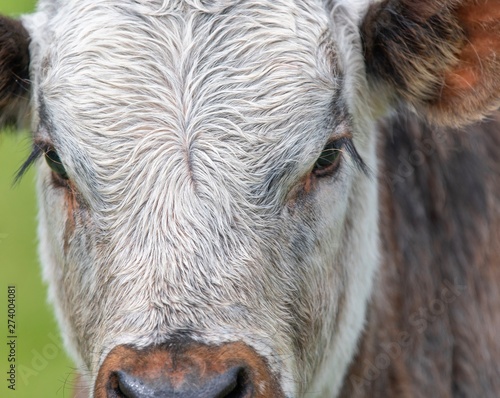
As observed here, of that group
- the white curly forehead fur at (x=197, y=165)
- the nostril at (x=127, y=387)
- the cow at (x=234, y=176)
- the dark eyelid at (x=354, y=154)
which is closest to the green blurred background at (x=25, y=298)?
the cow at (x=234, y=176)

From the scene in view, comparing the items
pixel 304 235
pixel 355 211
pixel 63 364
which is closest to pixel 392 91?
pixel 355 211

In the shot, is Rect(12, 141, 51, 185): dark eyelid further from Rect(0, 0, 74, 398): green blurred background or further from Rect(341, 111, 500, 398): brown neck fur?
Rect(0, 0, 74, 398): green blurred background

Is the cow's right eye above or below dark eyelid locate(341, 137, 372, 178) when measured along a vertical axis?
below

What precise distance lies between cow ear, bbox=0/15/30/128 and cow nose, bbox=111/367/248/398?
1.90 m

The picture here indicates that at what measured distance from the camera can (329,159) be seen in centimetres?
427

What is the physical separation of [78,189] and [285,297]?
110 cm

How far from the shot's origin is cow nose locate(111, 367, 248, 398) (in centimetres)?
335

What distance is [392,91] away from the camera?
4789 mm

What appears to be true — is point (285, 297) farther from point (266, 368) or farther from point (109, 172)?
point (109, 172)

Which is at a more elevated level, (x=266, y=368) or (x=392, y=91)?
(x=392, y=91)

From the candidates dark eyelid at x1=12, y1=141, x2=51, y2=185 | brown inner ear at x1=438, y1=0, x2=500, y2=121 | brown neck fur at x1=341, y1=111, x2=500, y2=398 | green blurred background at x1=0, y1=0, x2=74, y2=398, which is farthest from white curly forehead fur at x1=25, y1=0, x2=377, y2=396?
green blurred background at x1=0, y1=0, x2=74, y2=398

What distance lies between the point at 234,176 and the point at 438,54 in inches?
54.3

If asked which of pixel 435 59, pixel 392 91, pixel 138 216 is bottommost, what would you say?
pixel 138 216

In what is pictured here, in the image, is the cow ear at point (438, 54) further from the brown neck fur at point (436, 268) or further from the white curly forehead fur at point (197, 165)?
the brown neck fur at point (436, 268)
